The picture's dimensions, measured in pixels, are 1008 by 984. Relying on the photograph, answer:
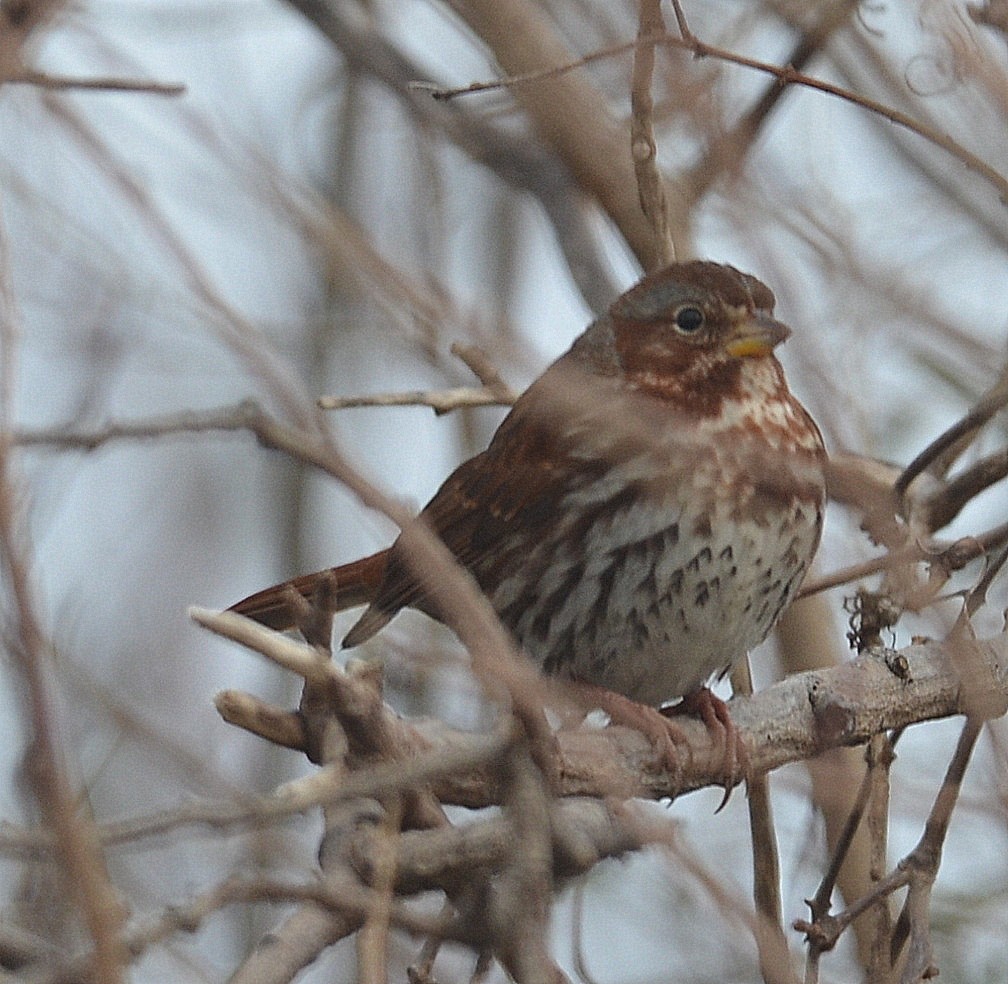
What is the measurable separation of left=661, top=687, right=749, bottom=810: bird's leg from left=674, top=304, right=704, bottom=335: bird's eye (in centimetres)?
82

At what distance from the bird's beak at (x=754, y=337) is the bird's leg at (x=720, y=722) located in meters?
0.77

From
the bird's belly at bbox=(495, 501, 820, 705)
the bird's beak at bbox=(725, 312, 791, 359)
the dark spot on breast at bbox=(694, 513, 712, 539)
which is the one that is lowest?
the bird's belly at bbox=(495, 501, 820, 705)

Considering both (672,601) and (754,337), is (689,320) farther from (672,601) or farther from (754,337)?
(672,601)

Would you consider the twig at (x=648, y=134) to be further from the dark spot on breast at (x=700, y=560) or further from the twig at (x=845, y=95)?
the dark spot on breast at (x=700, y=560)

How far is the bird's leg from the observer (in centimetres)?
335

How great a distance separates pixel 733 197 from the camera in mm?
3348

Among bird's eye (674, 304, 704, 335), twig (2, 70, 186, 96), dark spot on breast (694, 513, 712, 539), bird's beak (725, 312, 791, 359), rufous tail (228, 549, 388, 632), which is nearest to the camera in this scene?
twig (2, 70, 186, 96)

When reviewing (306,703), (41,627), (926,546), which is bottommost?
(41,627)

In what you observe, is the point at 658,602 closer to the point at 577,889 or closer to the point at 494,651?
the point at 577,889

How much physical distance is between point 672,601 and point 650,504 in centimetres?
21

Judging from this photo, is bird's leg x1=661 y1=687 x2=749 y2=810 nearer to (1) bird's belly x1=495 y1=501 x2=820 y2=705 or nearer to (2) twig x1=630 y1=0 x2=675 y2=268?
(1) bird's belly x1=495 y1=501 x2=820 y2=705

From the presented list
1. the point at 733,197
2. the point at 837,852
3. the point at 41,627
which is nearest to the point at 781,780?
the point at 837,852

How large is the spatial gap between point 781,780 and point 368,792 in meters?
1.74

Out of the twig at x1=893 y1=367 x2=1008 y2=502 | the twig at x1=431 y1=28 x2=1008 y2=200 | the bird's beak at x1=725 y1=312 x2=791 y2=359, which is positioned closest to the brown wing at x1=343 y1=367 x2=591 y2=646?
the bird's beak at x1=725 y1=312 x2=791 y2=359
